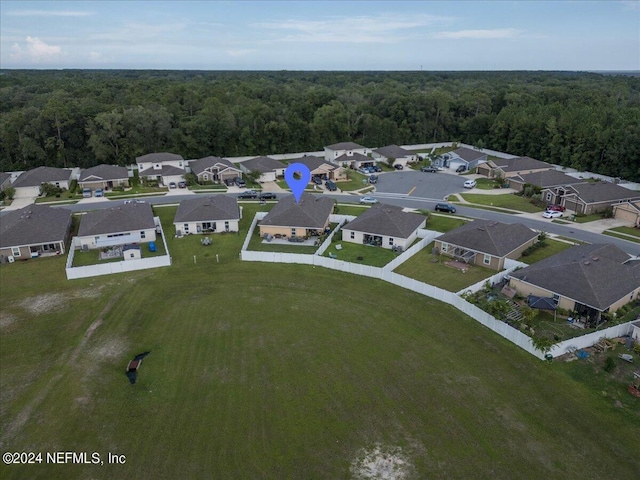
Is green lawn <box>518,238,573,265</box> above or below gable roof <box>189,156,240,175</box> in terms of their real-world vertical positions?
below

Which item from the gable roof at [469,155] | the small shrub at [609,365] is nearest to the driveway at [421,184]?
the gable roof at [469,155]

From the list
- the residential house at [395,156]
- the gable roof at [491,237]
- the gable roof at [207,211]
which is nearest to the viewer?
the gable roof at [491,237]

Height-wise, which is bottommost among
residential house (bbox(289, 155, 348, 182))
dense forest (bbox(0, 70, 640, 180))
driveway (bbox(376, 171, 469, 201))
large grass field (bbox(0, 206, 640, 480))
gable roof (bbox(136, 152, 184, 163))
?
large grass field (bbox(0, 206, 640, 480))

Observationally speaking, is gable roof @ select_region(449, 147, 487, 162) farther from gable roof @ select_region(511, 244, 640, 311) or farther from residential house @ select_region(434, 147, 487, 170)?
gable roof @ select_region(511, 244, 640, 311)

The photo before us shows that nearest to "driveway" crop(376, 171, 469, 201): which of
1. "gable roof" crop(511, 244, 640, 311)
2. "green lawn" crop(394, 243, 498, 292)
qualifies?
"green lawn" crop(394, 243, 498, 292)

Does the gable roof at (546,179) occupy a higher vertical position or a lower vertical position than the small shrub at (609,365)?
higher

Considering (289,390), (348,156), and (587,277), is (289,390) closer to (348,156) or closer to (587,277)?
(587,277)

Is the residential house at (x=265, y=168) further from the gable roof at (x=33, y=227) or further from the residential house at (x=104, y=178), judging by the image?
the gable roof at (x=33, y=227)
